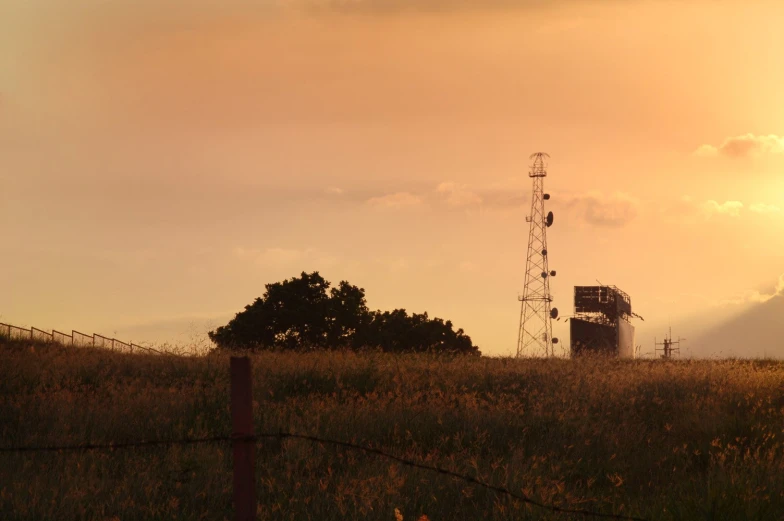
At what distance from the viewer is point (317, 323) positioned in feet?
161

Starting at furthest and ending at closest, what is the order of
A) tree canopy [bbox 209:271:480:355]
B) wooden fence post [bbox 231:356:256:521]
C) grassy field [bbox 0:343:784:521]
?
tree canopy [bbox 209:271:480:355] → grassy field [bbox 0:343:784:521] → wooden fence post [bbox 231:356:256:521]

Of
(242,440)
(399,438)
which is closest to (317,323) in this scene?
(399,438)

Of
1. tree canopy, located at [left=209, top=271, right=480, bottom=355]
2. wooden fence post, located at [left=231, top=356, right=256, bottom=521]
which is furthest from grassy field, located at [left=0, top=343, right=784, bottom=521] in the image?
tree canopy, located at [left=209, top=271, right=480, bottom=355]

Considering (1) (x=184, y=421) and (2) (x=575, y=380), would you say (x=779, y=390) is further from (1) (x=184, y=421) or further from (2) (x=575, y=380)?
(1) (x=184, y=421)

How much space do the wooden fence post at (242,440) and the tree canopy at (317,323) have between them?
1708 inches

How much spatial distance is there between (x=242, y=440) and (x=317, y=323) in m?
44.7

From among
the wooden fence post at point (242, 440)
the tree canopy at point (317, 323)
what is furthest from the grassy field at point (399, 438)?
the tree canopy at point (317, 323)

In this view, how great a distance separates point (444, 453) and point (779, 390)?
889 centimetres

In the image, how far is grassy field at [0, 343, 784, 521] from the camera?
7.62m

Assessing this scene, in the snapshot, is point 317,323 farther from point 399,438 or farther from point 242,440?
point 242,440

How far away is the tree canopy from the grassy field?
1243 inches

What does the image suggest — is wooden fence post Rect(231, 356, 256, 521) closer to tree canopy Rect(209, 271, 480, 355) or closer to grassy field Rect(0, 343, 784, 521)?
grassy field Rect(0, 343, 784, 521)

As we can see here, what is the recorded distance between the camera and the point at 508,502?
760cm

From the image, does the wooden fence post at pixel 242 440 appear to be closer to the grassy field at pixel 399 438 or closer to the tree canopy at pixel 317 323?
the grassy field at pixel 399 438
